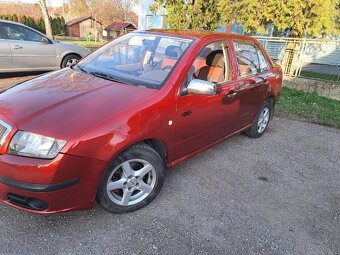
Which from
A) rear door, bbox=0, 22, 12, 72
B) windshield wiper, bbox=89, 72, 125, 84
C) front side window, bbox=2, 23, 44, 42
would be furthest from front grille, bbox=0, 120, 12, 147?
front side window, bbox=2, 23, 44, 42

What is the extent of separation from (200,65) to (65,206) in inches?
77.3

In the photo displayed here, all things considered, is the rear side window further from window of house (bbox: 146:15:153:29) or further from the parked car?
window of house (bbox: 146:15:153:29)

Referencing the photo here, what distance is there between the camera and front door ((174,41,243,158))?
9.50 ft

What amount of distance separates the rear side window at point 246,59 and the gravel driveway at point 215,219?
121cm

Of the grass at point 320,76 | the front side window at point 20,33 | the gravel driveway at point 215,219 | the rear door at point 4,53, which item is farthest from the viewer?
the grass at point 320,76

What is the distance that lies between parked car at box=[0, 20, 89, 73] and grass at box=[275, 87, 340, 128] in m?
5.38

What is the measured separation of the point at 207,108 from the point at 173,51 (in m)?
0.72

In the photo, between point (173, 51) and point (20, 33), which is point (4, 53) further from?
point (173, 51)

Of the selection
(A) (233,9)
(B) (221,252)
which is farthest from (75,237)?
(A) (233,9)

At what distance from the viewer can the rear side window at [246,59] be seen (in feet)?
12.1

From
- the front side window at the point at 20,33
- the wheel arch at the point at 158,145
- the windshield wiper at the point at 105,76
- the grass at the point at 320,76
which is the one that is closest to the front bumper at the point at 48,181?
the wheel arch at the point at 158,145

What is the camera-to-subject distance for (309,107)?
6660mm

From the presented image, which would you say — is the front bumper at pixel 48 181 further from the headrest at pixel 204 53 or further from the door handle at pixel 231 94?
the door handle at pixel 231 94

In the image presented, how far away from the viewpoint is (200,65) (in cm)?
316
